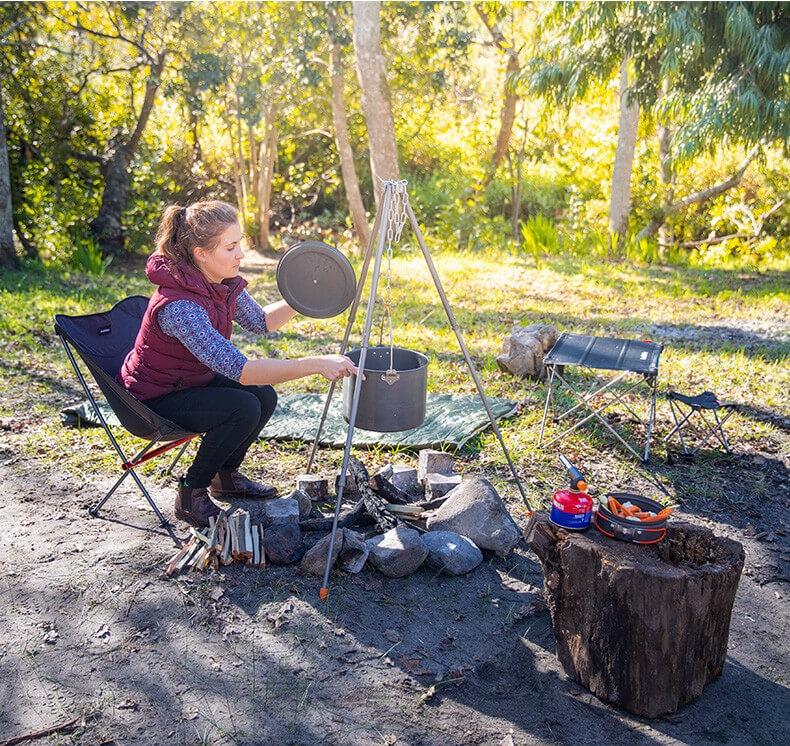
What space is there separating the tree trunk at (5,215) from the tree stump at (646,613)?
8735 millimetres

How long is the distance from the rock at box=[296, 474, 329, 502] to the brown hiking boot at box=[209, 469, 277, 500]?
6.9 inches

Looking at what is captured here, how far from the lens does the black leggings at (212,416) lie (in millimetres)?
2961

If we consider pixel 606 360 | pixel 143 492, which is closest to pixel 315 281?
pixel 143 492

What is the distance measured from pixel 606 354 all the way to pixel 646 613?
7.33ft

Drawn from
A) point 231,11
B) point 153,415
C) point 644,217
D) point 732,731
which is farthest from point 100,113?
point 732,731

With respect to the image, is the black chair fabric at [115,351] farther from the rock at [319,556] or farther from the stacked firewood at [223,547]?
the rock at [319,556]

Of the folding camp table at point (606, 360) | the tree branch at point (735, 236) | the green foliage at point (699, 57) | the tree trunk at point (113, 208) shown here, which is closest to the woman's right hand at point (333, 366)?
the folding camp table at point (606, 360)

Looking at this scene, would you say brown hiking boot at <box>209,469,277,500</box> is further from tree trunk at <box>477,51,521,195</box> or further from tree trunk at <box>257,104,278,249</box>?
tree trunk at <box>477,51,521,195</box>

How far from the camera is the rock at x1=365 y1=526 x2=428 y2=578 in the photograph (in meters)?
2.84

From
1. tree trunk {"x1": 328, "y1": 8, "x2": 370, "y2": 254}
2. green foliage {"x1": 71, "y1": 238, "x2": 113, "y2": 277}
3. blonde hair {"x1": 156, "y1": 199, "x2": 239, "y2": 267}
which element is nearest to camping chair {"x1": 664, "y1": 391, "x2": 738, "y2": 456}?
blonde hair {"x1": 156, "y1": 199, "x2": 239, "y2": 267}

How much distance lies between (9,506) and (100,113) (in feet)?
31.6

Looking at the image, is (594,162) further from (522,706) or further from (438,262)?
(522,706)

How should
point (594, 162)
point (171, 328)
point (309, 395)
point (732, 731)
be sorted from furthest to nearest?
point (594, 162) < point (309, 395) < point (171, 328) < point (732, 731)

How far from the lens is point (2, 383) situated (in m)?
5.00
